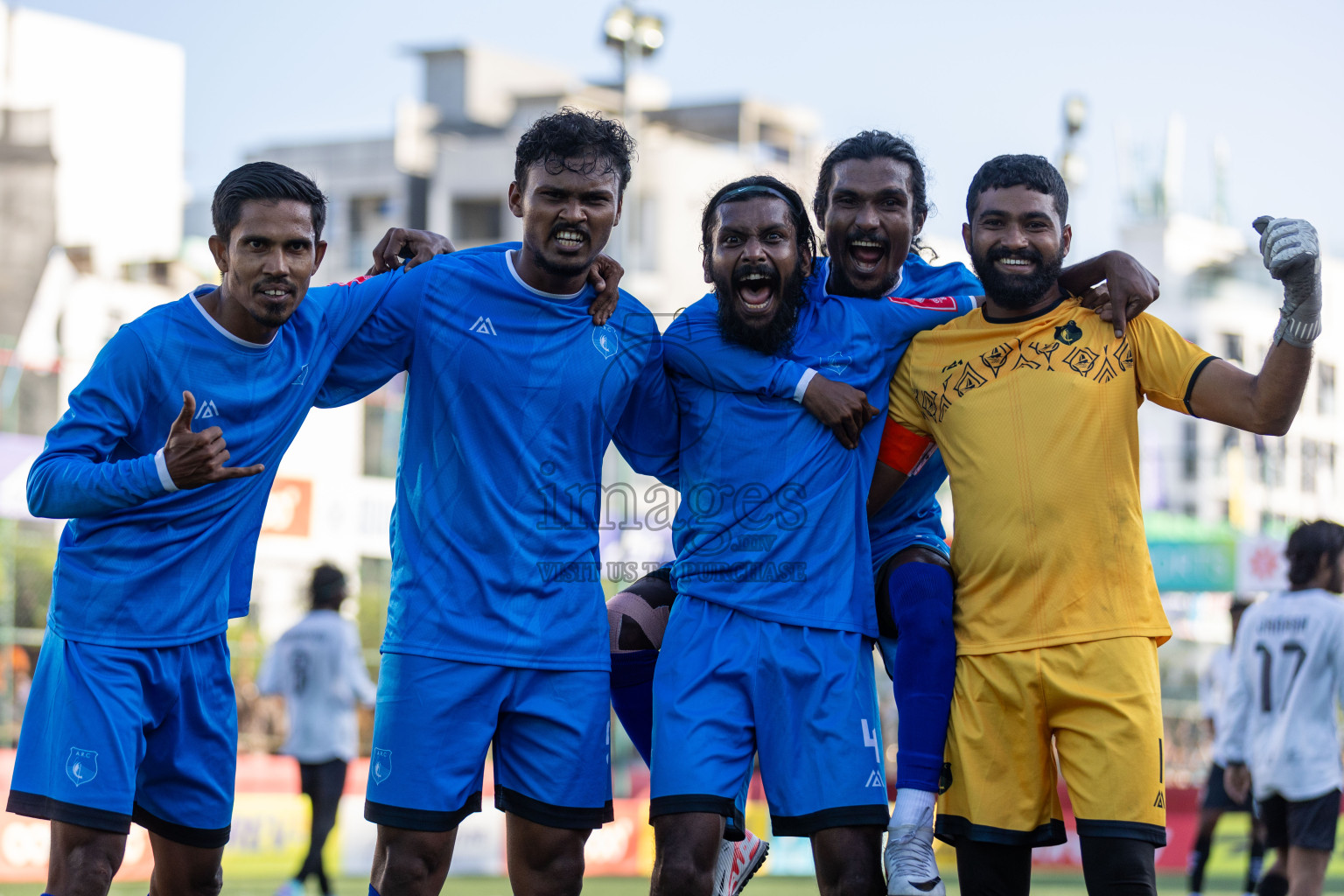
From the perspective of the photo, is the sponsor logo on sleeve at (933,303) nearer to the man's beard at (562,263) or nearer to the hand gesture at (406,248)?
the man's beard at (562,263)

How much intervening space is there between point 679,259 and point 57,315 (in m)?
16.4

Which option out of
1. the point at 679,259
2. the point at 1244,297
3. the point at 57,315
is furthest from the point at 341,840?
the point at 1244,297

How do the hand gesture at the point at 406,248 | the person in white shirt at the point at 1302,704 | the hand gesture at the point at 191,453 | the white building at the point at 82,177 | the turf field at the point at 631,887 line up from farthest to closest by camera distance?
the white building at the point at 82,177, the turf field at the point at 631,887, the person in white shirt at the point at 1302,704, the hand gesture at the point at 406,248, the hand gesture at the point at 191,453

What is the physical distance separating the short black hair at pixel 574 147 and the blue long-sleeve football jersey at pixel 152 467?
0.99 m

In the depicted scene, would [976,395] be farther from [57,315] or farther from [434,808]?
[57,315]

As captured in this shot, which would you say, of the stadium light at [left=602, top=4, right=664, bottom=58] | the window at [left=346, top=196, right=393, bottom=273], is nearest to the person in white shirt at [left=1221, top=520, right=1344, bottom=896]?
the stadium light at [left=602, top=4, right=664, bottom=58]

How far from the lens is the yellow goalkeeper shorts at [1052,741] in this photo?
493 centimetres

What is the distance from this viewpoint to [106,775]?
4.87 metres

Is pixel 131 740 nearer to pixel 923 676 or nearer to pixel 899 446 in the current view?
pixel 923 676

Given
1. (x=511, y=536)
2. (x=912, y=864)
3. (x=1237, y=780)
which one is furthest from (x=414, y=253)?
(x=1237, y=780)

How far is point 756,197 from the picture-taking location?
17.4 ft

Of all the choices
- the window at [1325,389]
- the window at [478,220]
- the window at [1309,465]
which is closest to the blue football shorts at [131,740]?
the window at [478,220]

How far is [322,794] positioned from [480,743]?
748 centimetres

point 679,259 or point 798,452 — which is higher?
point 679,259
